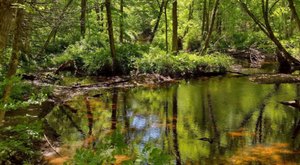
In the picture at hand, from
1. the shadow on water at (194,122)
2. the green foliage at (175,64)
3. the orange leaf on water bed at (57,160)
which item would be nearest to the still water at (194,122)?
the shadow on water at (194,122)

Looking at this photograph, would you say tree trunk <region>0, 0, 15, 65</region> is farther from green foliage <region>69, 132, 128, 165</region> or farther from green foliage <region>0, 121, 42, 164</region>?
green foliage <region>69, 132, 128, 165</region>

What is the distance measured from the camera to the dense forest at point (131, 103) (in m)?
6.17

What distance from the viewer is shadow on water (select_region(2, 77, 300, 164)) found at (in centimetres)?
904

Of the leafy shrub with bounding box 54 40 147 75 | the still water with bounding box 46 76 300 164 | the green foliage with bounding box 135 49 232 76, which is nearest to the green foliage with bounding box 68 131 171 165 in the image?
the still water with bounding box 46 76 300 164

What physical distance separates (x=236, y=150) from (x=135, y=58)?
12488 millimetres

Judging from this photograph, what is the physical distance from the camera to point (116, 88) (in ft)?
59.1

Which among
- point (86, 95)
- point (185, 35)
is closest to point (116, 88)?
point (86, 95)

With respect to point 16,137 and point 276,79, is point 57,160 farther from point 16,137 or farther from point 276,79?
point 276,79

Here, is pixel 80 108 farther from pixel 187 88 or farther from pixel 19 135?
pixel 19 135

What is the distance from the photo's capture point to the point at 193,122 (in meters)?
11.7

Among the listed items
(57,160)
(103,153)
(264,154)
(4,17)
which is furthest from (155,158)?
(264,154)

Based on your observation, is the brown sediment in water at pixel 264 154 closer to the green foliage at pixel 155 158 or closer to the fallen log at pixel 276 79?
the green foliage at pixel 155 158

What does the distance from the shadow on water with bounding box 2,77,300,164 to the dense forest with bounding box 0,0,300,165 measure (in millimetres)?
30

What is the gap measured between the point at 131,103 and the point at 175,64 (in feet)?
22.2
